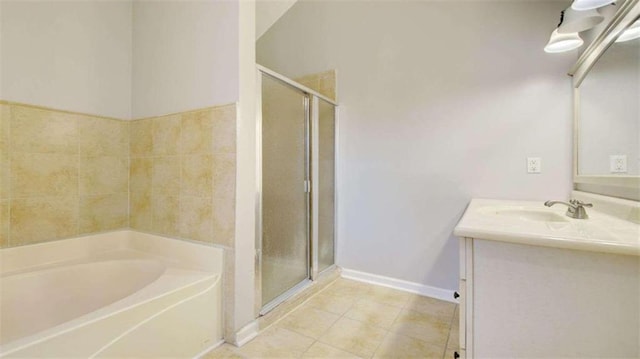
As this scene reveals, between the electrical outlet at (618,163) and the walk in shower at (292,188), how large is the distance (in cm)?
178

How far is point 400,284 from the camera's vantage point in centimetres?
229

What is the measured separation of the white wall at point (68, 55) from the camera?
1.50 meters

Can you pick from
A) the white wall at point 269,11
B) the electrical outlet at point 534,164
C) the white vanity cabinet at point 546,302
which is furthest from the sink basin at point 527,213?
the white wall at point 269,11

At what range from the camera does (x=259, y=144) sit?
5.47 feet

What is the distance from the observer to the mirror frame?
43.9 inches

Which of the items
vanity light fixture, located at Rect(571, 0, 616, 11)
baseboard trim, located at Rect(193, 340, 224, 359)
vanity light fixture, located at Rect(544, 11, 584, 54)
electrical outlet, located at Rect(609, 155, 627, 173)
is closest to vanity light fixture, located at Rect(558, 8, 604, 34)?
vanity light fixture, located at Rect(544, 11, 584, 54)

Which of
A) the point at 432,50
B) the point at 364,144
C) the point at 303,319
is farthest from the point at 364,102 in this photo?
the point at 303,319

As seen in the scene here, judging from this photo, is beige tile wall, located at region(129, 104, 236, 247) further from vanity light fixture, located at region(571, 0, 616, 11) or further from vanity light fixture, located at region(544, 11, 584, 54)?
vanity light fixture, located at region(544, 11, 584, 54)

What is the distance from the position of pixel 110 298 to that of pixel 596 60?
10.1ft

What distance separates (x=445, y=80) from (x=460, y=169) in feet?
2.35

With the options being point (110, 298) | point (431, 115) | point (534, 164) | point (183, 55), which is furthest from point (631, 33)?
point (110, 298)

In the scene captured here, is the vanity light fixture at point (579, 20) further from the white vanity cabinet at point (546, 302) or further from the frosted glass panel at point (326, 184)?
the frosted glass panel at point (326, 184)

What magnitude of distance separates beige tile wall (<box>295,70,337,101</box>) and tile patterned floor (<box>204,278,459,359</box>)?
1.84 m

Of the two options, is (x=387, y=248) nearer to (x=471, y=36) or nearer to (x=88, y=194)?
(x=471, y=36)
